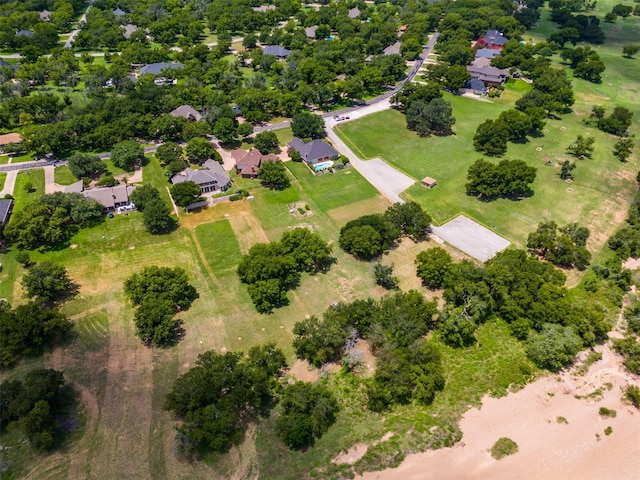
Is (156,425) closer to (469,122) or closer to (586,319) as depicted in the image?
(586,319)

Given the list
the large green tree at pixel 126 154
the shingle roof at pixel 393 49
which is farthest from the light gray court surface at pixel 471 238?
the shingle roof at pixel 393 49

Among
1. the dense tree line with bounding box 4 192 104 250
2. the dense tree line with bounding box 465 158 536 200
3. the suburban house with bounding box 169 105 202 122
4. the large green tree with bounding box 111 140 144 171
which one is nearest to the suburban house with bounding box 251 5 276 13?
the suburban house with bounding box 169 105 202 122

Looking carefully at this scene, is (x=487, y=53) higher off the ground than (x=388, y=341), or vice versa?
(x=487, y=53)

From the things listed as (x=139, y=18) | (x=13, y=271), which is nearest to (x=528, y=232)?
(x=13, y=271)

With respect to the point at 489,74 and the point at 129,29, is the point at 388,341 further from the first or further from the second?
the point at 129,29

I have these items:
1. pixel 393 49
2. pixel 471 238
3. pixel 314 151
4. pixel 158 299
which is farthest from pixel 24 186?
pixel 393 49

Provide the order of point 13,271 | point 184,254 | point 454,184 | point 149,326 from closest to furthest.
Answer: point 149,326, point 13,271, point 184,254, point 454,184
